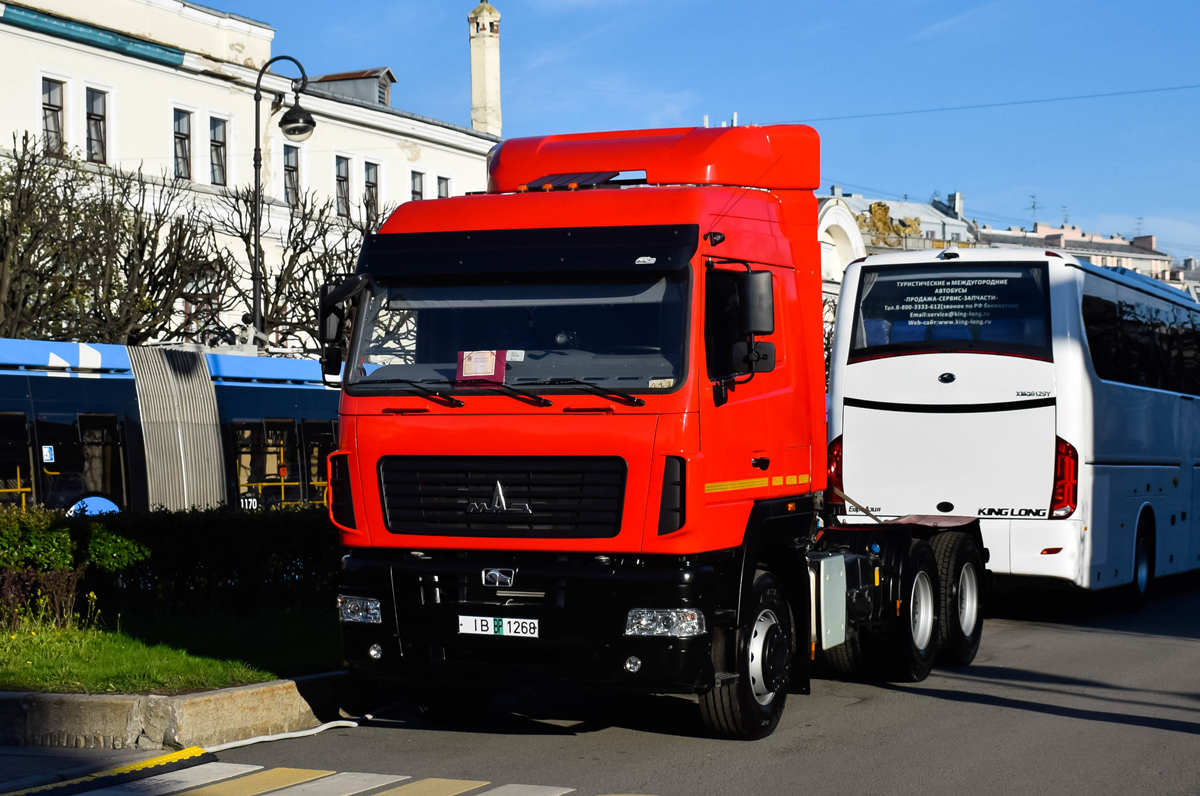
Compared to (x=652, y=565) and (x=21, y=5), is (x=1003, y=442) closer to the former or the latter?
(x=652, y=565)

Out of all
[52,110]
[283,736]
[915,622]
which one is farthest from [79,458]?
[52,110]

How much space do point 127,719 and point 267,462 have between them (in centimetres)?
1550

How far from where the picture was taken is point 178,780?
25.2 ft

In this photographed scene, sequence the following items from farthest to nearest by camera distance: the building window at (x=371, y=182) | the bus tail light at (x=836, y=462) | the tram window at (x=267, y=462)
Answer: the building window at (x=371, y=182) < the tram window at (x=267, y=462) < the bus tail light at (x=836, y=462)

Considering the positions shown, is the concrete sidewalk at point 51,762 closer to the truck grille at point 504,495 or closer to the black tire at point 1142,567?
the truck grille at point 504,495

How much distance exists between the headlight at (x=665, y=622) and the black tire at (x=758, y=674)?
0.41 meters

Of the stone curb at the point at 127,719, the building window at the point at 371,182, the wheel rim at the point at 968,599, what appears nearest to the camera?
the stone curb at the point at 127,719

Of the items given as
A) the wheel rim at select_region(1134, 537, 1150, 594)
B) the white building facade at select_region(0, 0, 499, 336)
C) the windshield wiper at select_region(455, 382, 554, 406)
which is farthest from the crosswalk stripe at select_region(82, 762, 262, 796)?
the white building facade at select_region(0, 0, 499, 336)

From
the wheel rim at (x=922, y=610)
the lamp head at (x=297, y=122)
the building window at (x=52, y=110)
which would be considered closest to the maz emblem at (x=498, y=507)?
the wheel rim at (x=922, y=610)

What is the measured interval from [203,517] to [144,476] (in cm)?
942

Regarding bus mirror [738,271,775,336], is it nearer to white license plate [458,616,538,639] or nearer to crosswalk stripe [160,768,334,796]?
white license plate [458,616,538,639]

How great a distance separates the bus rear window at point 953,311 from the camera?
1377 centimetres

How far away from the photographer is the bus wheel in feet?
52.2

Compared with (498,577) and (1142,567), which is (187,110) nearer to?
(1142,567)
